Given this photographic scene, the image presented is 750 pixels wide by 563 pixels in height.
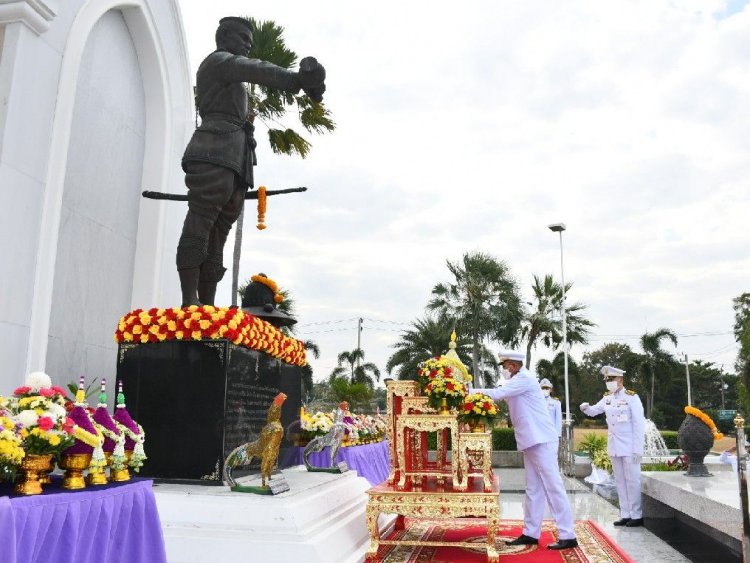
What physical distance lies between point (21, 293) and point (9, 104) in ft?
5.81

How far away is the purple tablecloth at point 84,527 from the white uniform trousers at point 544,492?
381cm

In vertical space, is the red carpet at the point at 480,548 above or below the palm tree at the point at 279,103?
below

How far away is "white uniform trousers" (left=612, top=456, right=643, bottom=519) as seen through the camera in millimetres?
8016

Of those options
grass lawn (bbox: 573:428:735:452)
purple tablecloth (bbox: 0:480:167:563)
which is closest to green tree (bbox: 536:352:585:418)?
grass lawn (bbox: 573:428:735:452)

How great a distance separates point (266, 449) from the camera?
4.74 metres

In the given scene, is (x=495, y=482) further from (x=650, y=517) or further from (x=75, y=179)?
(x=75, y=179)

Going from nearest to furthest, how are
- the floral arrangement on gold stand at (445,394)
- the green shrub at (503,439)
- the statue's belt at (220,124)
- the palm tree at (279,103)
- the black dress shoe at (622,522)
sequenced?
1. the floral arrangement on gold stand at (445,394)
2. the statue's belt at (220,124)
3. the black dress shoe at (622,522)
4. the palm tree at (279,103)
5. the green shrub at (503,439)

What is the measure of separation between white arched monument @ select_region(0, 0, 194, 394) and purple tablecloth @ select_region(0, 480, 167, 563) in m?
3.10

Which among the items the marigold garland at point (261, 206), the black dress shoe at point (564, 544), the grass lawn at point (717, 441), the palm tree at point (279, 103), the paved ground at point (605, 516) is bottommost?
the grass lawn at point (717, 441)

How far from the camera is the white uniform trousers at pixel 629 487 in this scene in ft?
26.3

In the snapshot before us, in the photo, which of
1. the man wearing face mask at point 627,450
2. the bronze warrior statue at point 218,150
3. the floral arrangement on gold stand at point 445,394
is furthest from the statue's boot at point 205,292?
the man wearing face mask at point 627,450

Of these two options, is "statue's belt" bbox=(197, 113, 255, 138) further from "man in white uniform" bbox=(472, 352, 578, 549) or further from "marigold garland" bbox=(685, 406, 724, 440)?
"marigold garland" bbox=(685, 406, 724, 440)

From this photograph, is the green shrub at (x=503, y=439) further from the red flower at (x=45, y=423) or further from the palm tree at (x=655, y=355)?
the palm tree at (x=655, y=355)

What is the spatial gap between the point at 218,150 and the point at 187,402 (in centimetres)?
230
